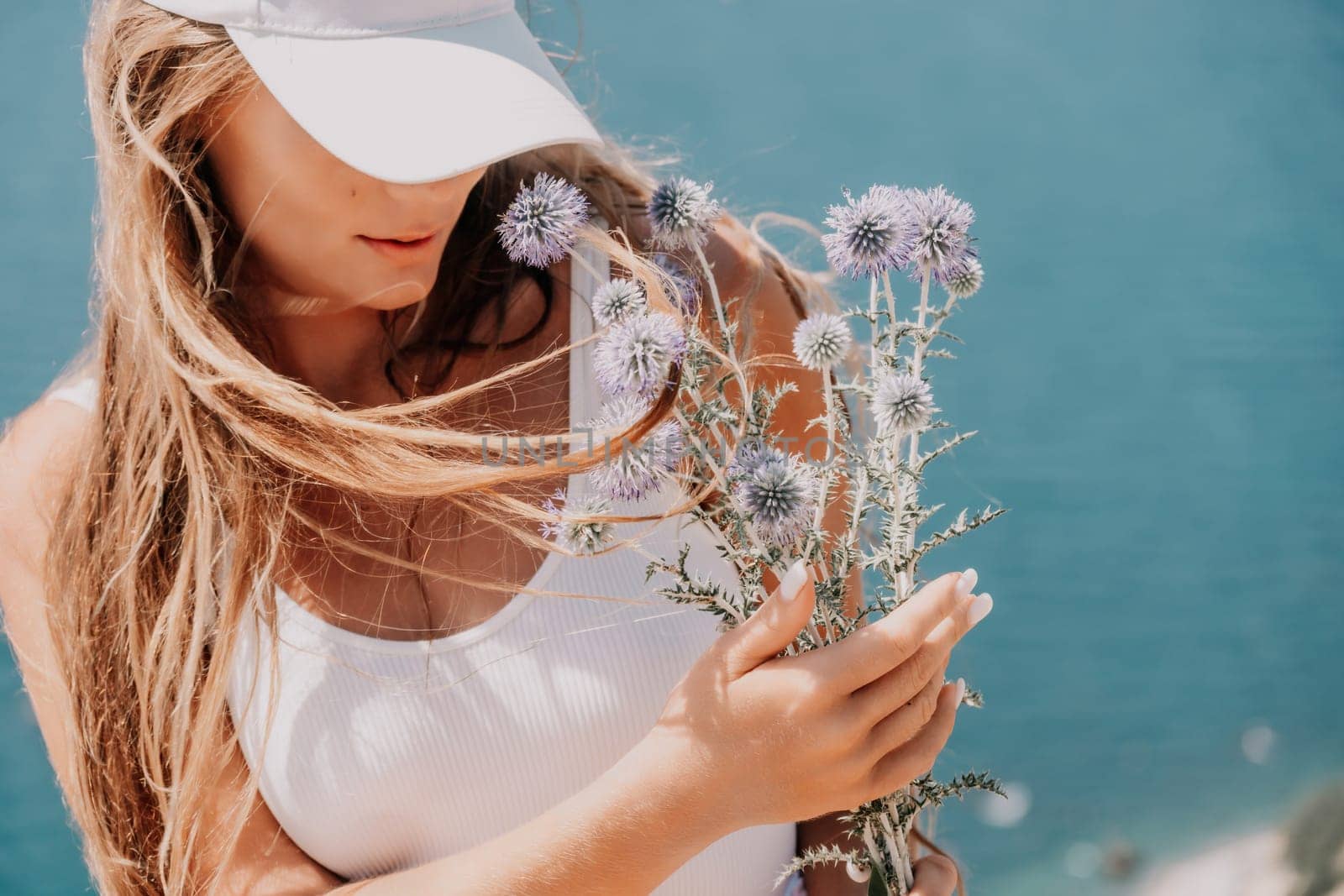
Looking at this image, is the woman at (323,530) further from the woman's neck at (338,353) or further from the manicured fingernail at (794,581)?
the manicured fingernail at (794,581)

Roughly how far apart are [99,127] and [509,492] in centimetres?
45

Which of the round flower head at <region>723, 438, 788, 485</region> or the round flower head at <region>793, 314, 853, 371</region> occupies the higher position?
the round flower head at <region>793, 314, 853, 371</region>

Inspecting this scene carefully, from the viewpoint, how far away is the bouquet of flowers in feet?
1.94

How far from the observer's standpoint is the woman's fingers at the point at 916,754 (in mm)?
654

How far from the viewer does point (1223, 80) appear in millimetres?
1864

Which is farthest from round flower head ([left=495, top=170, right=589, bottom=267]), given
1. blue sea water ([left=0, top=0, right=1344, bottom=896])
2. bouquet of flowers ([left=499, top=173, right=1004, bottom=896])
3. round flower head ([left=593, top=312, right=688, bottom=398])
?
blue sea water ([left=0, top=0, right=1344, bottom=896])

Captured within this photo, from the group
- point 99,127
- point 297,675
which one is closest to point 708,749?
point 297,675

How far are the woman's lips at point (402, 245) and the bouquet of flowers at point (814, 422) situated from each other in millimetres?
178

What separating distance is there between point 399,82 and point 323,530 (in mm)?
355

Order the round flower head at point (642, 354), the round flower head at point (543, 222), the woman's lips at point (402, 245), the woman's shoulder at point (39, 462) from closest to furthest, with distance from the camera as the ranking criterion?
the round flower head at point (642, 354) < the round flower head at point (543, 222) < the woman's lips at point (402, 245) < the woman's shoulder at point (39, 462)

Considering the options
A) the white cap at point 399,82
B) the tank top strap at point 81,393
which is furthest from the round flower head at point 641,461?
the tank top strap at point 81,393

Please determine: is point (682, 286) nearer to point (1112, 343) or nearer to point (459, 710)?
point (459, 710)

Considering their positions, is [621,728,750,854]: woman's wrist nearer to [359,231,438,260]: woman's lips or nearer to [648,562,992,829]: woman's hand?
[648,562,992,829]: woman's hand

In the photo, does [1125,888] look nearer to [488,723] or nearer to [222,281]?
[488,723]
